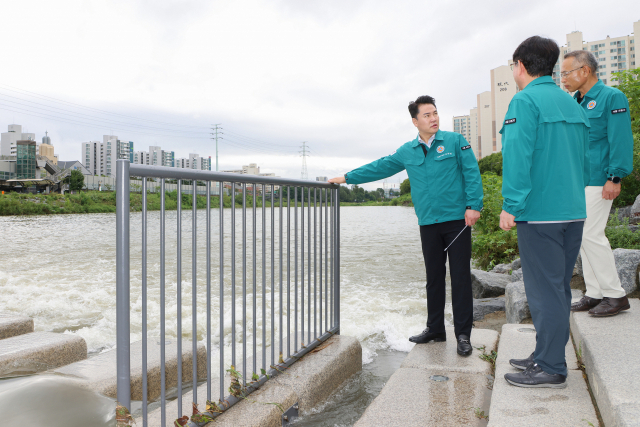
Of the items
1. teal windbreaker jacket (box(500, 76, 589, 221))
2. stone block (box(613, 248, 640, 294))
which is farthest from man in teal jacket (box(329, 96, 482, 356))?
stone block (box(613, 248, 640, 294))

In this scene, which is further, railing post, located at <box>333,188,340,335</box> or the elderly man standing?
railing post, located at <box>333,188,340,335</box>

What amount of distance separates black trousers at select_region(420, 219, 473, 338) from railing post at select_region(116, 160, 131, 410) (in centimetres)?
241

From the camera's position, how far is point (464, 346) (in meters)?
3.27

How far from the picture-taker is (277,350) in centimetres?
310

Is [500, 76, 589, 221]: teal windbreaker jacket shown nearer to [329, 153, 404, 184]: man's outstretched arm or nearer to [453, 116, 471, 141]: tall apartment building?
[329, 153, 404, 184]: man's outstretched arm

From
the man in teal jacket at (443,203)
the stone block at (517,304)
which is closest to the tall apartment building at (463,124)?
the stone block at (517,304)

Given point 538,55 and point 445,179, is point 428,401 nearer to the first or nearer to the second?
point 445,179

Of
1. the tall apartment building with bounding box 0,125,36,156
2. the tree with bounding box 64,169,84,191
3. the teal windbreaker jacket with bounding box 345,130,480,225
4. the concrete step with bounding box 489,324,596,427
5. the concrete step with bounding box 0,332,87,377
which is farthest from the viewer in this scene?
the tall apartment building with bounding box 0,125,36,156

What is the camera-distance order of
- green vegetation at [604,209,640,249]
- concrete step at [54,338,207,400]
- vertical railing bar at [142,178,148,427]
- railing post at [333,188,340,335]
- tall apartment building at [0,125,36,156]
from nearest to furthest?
1. vertical railing bar at [142,178,148,427]
2. concrete step at [54,338,207,400]
3. railing post at [333,188,340,335]
4. green vegetation at [604,209,640,249]
5. tall apartment building at [0,125,36,156]

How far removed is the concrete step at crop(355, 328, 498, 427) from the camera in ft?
7.74

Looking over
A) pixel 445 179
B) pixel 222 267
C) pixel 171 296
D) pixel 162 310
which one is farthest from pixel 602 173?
pixel 171 296

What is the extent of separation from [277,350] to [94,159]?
16902cm

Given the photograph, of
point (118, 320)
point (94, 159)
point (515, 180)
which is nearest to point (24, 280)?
point (118, 320)

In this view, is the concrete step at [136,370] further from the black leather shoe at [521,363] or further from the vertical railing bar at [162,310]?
the black leather shoe at [521,363]
